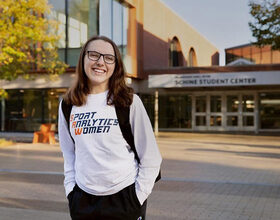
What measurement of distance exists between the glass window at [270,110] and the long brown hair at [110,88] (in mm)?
26075

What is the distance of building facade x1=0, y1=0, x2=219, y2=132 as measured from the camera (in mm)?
23453

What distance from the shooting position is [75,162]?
267cm

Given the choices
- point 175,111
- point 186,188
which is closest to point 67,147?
point 186,188

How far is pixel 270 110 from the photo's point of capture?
90.3 feet

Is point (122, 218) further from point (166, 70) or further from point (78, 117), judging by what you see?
point (166, 70)

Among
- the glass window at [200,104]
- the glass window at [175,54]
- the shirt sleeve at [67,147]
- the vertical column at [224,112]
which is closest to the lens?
the shirt sleeve at [67,147]

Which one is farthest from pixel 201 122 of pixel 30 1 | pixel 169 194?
pixel 169 194

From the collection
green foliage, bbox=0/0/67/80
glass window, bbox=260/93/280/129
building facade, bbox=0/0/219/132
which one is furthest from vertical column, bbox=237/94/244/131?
green foliage, bbox=0/0/67/80

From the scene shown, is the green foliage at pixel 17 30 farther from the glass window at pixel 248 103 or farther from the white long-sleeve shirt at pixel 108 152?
the glass window at pixel 248 103

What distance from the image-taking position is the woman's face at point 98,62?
2629 millimetres

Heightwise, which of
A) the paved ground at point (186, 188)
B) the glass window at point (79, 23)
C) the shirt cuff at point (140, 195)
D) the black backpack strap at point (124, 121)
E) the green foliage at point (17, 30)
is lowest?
the paved ground at point (186, 188)

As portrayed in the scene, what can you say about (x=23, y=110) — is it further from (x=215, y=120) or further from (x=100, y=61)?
(x=100, y=61)

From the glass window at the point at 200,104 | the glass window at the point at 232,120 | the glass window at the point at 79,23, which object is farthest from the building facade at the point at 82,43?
the glass window at the point at 232,120

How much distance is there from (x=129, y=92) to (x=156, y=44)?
28854 millimetres
